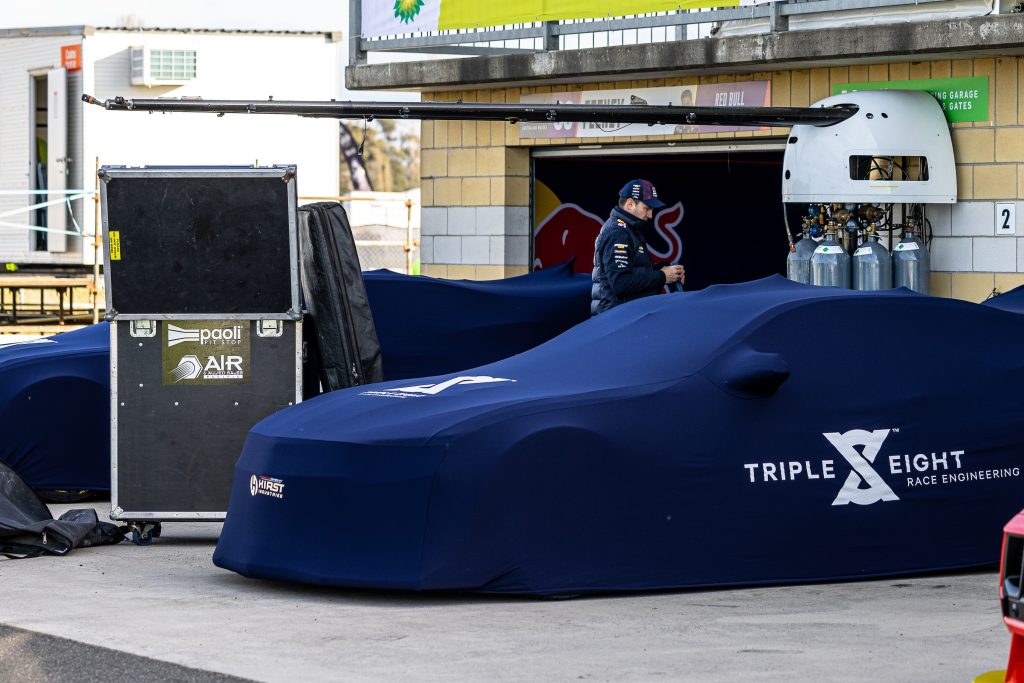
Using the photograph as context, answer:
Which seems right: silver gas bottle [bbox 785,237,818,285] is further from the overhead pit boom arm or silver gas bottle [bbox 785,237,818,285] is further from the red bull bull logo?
the red bull bull logo

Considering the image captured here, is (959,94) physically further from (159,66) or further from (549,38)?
(159,66)

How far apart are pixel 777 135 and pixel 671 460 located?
6.55 m

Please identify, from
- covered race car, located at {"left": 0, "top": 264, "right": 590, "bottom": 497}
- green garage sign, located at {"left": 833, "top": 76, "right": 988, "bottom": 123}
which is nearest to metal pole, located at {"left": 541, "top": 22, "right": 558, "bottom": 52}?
green garage sign, located at {"left": 833, "top": 76, "right": 988, "bottom": 123}

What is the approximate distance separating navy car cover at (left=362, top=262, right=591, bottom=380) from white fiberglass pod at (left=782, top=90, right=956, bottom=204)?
7.31ft

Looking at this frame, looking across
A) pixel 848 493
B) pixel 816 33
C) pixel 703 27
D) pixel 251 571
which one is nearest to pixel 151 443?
pixel 251 571

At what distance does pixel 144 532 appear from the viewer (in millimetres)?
9086

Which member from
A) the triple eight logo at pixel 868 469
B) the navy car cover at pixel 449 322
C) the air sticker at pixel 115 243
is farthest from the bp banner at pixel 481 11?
the triple eight logo at pixel 868 469

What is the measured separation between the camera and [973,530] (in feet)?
25.3

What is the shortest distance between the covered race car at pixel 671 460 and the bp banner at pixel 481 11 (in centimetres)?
582

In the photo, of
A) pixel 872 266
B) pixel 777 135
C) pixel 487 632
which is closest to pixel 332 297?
pixel 487 632

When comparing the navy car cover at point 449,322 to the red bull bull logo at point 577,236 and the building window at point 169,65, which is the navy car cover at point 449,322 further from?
the building window at point 169,65

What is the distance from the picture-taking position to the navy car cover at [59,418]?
1030cm

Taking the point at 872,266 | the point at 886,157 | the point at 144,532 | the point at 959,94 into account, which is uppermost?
the point at 959,94

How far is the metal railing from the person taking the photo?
1275 centimetres
